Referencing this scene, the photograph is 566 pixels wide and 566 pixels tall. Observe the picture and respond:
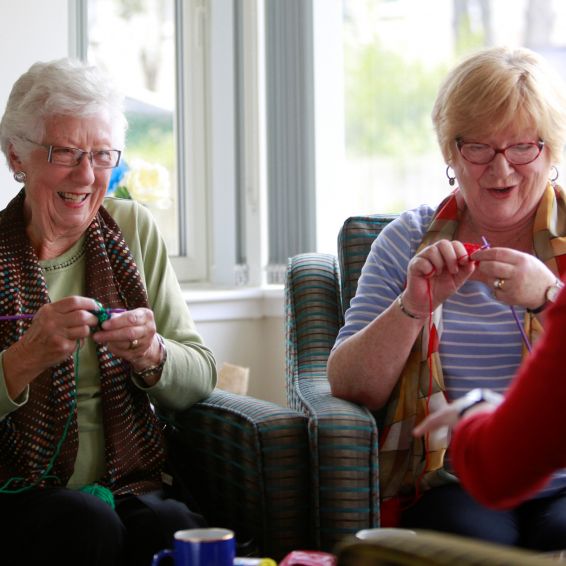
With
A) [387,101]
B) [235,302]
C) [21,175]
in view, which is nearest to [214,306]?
[235,302]

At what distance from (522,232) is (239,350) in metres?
1.34

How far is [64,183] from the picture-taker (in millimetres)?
1897

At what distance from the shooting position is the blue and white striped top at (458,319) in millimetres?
1841

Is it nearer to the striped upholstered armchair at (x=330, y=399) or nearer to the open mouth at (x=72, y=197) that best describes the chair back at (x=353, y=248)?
the striped upholstered armchair at (x=330, y=399)

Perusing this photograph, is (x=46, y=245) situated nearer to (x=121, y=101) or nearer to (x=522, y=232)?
(x=121, y=101)

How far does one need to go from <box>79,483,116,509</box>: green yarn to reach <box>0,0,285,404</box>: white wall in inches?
38.5

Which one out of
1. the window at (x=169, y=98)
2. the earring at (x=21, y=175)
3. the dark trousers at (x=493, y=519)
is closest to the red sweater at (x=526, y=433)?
the dark trousers at (x=493, y=519)

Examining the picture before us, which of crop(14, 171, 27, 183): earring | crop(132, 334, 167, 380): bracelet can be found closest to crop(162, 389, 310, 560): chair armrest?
crop(132, 334, 167, 380): bracelet

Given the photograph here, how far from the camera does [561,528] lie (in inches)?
63.9

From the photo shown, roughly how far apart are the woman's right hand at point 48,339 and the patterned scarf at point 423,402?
23.2 inches

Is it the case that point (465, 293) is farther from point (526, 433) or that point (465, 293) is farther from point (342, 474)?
point (526, 433)

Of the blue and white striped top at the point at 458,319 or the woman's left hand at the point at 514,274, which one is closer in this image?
the woman's left hand at the point at 514,274

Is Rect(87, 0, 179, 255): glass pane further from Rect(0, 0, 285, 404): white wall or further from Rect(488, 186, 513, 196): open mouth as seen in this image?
Rect(488, 186, 513, 196): open mouth

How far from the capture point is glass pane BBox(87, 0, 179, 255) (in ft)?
9.88
